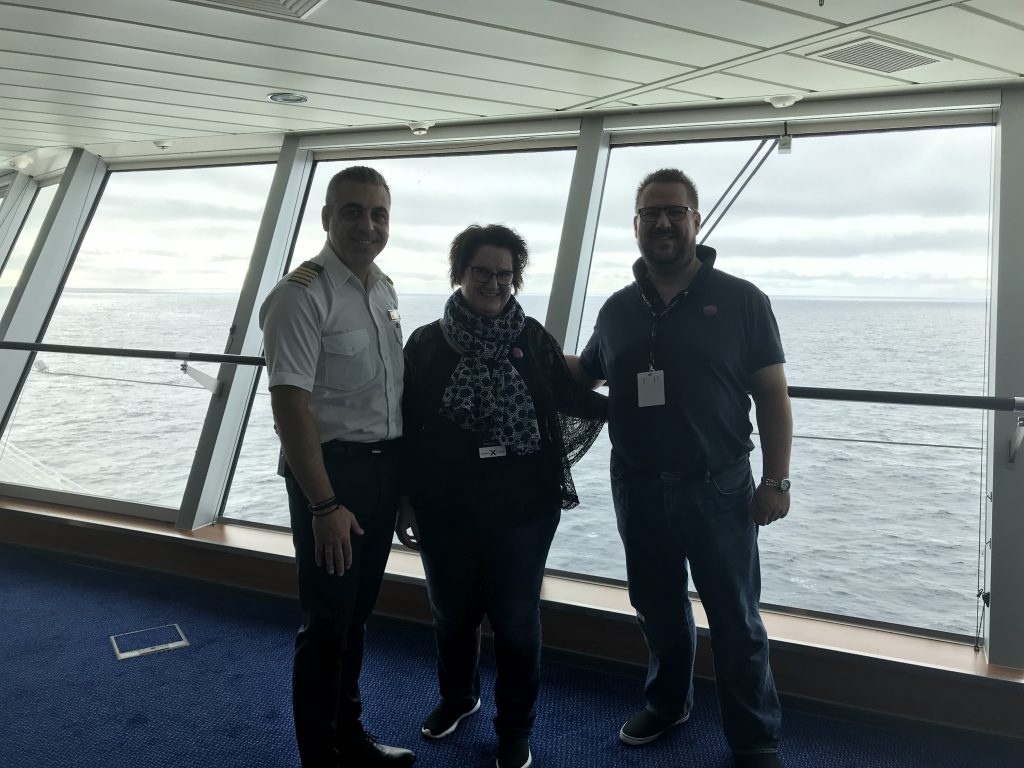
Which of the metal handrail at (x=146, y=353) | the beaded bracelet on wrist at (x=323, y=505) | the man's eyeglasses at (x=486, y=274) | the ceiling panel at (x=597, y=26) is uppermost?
the ceiling panel at (x=597, y=26)

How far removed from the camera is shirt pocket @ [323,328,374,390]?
1675 mm

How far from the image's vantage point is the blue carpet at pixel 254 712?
6.49 feet

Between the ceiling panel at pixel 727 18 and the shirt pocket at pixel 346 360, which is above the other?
the ceiling panel at pixel 727 18

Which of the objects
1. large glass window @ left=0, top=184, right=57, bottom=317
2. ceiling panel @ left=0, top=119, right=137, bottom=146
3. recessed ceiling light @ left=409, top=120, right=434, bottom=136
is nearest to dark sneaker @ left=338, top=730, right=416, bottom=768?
recessed ceiling light @ left=409, top=120, right=434, bottom=136

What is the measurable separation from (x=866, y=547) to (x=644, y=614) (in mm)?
935

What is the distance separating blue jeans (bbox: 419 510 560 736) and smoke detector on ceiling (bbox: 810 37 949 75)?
1.55 m

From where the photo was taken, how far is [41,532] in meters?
3.51

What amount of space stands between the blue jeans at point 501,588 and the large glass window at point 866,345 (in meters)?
0.92

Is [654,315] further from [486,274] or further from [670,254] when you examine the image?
[486,274]

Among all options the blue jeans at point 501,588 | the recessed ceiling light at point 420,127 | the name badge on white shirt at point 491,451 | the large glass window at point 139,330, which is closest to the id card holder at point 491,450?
the name badge on white shirt at point 491,451

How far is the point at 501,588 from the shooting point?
1.82 meters

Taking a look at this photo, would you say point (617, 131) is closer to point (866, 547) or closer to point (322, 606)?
point (866, 547)

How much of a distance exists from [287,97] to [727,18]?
1.80 m

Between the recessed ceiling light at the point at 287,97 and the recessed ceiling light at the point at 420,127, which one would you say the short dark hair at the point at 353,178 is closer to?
the recessed ceiling light at the point at 287,97
